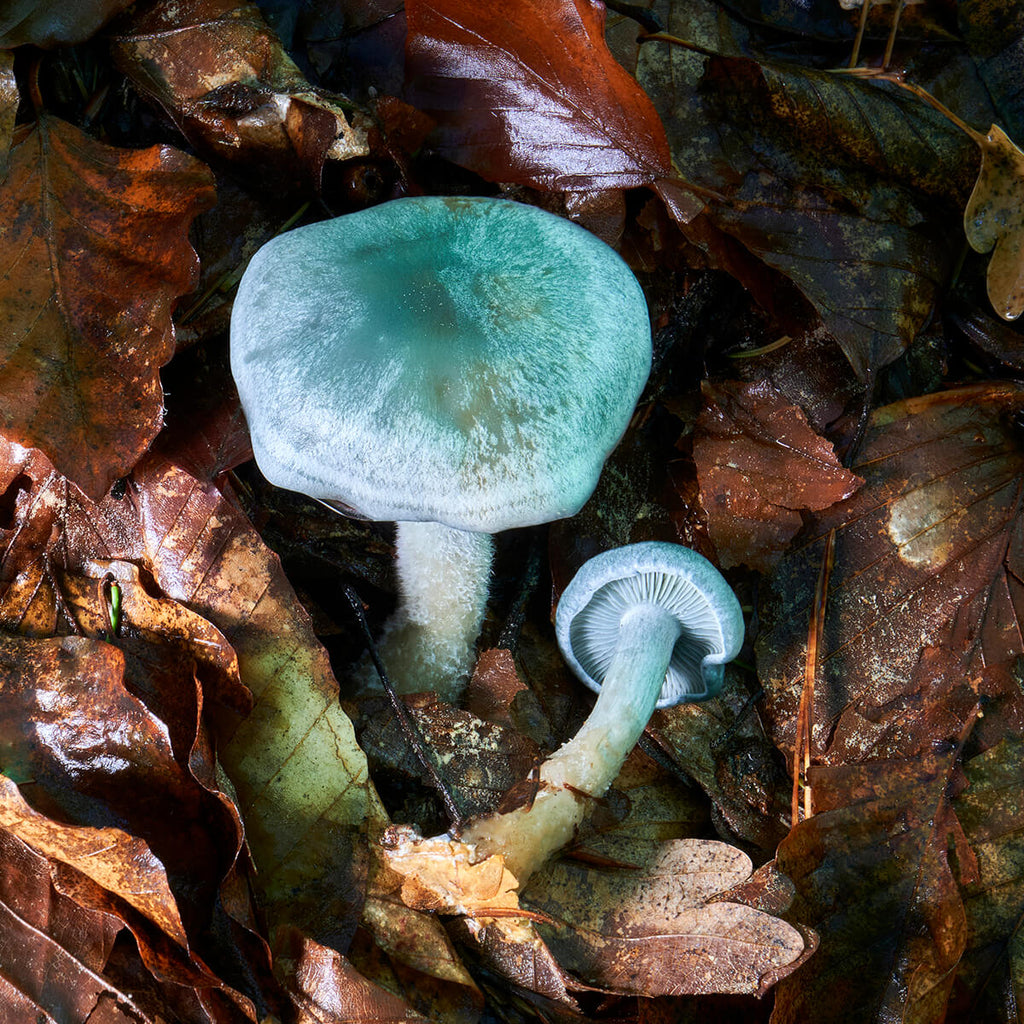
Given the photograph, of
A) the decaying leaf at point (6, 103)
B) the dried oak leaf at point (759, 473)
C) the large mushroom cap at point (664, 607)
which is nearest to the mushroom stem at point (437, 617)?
the large mushroom cap at point (664, 607)

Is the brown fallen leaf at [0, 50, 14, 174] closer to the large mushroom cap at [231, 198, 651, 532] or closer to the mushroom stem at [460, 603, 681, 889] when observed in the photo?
the large mushroom cap at [231, 198, 651, 532]

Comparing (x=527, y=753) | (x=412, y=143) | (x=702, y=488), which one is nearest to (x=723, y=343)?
(x=702, y=488)

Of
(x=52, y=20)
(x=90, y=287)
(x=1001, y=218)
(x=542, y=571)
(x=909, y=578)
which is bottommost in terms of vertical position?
(x=542, y=571)

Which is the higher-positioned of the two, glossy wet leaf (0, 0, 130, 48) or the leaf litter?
glossy wet leaf (0, 0, 130, 48)

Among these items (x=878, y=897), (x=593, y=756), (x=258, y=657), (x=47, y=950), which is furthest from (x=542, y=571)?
(x=47, y=950)

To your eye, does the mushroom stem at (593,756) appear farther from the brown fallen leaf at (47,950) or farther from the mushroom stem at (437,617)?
the brown fallen leaf at (47,950)

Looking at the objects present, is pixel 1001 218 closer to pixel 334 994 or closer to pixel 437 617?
pixel 437 617

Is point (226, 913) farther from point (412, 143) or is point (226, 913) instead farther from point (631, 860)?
point (412, 143)

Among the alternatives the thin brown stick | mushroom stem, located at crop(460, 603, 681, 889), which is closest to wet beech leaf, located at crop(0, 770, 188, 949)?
mushroom stem, located at crop(460, 603, 681, 889)
